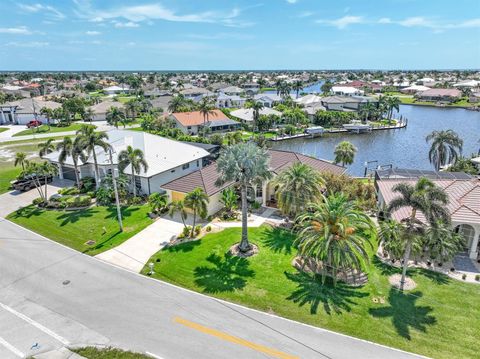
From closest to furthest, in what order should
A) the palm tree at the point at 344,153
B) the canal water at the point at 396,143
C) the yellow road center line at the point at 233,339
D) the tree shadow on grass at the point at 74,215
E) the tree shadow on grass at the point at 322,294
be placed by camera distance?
the yellow road center line at the point at 233,339 < the tree shadow on grass at the point at 322,294 < the tree shadow on grass at the point at 74,215 < the palm tree at the point at 344,153 < the canal water at the point at 396,143

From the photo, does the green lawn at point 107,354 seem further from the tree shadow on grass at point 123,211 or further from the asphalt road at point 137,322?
the tree shadow on grass at point 123,211

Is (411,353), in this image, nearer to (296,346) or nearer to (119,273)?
(296,346)

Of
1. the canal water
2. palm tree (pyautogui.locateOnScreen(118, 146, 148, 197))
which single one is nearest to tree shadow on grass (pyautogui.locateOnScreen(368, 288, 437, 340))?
palm tree (pyautogui.locateOnScreen(118, 146, 148, 197))

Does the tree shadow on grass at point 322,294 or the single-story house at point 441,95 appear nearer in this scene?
the tree shadow on grass at point 322,294

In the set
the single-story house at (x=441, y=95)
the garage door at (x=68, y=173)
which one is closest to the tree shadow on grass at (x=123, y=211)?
the garage door at (x=68, y=173)

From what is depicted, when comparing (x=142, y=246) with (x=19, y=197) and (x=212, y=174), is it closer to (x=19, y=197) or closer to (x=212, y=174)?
(x=212, y=174)

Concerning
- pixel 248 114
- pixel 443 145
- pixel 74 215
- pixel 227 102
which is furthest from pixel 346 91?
pixel 74 215

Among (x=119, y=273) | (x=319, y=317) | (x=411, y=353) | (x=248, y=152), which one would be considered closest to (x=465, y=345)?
(x=411, y=353)
